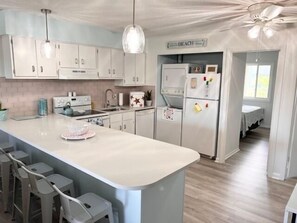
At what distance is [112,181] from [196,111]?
3.11 metres

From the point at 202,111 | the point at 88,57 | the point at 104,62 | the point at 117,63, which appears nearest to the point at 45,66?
the point at 88,57

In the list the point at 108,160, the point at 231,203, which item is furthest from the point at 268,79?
the point at 108,160

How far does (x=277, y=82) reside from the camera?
336cm

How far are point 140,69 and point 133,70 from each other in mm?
200

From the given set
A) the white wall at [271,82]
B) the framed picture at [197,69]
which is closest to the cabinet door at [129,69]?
the framed picture at [197,69]

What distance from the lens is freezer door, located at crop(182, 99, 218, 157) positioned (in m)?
4.12

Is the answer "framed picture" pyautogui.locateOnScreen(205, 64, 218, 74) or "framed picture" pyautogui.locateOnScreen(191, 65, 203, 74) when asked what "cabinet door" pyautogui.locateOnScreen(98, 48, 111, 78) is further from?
"framed picture" pyautogui.locateOnScreen(205, 64, 218, 74)

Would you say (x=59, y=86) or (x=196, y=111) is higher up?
(x=59, y=86)

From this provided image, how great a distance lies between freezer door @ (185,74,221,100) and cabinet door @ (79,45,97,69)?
1.82 m

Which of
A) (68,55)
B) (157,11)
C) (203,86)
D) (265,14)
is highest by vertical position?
(157,11)

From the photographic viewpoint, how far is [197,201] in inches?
112

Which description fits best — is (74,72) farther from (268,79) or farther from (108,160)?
(268,79)

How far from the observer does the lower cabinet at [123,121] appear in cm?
419

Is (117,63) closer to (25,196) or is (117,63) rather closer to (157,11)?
(157,11)
